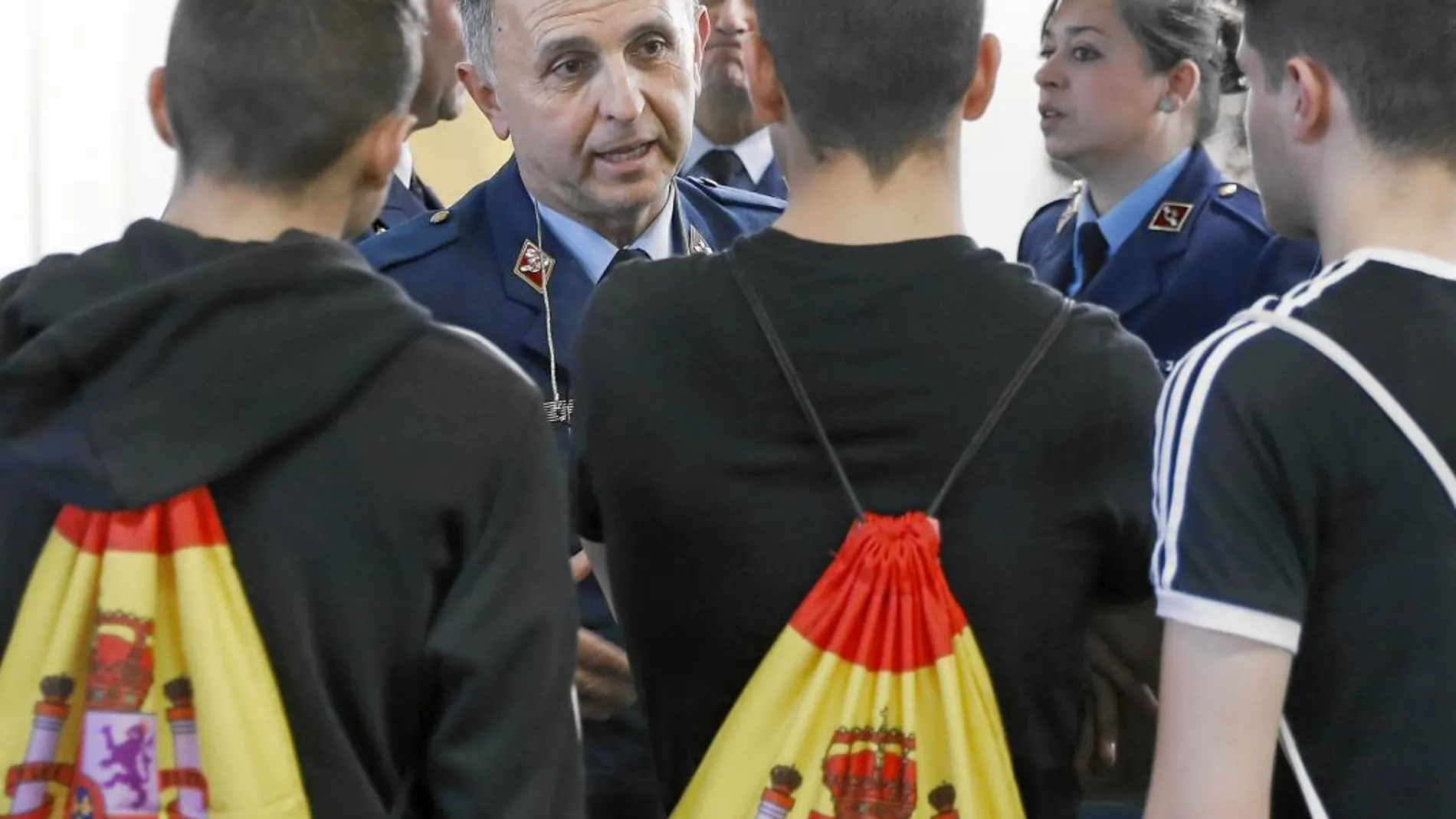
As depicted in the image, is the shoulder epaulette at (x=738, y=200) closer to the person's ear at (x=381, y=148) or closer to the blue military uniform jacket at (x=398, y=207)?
the blue military uniform jacket at (x=398, y=207)

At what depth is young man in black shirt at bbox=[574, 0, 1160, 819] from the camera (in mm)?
1219

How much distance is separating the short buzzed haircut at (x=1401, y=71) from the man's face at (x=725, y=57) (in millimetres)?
2094

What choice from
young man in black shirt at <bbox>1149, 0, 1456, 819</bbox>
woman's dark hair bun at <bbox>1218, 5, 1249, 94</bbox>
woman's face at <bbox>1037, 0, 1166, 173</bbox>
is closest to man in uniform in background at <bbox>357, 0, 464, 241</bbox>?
woman's face at <bbox>1037, 0, 1166, 173</bbox>

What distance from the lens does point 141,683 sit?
110 centimetres

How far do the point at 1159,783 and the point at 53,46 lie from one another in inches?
130

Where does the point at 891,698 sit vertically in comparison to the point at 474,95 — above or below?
below

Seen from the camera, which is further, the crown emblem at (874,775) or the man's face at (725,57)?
the man's face at (725,57)

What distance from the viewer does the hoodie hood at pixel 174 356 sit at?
3.55ft

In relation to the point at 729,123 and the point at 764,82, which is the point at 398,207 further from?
the point at 764,82

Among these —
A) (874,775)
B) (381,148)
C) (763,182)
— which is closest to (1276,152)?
(874,775)

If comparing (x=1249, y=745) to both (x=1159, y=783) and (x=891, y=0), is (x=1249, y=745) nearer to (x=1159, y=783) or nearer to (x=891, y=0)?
Result: (x=1159, y=783)

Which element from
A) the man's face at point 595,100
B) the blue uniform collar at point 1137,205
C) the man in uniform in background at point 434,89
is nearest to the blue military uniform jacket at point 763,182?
the man in uniform in background at point 434,89

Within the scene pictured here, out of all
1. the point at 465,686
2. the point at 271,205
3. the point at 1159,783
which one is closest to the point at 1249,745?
the point at 1159,783

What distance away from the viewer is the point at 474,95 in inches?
77.7
